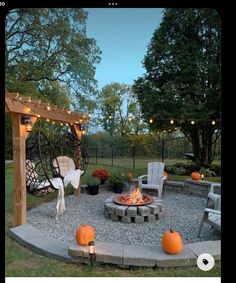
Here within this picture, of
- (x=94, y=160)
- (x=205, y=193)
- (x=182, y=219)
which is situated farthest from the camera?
(x=94, y=160)

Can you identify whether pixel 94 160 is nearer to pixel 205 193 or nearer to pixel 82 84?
pixel 82 84

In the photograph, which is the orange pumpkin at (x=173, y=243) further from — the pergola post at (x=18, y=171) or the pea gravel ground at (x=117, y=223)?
the pergola post at (x=18, y=171)

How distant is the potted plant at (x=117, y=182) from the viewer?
5453mm

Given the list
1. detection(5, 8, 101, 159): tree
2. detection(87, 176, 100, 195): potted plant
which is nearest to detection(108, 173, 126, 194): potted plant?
detection(87, 176, 100, 195): potted plant

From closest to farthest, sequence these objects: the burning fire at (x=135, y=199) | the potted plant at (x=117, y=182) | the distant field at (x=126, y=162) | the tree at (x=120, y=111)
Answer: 1. the burning fire at (x=135, y=199)
2. the potted plant at (x=117, y=182)
3. the distant field at (x=126, y=162)
4. the tree at (x=120, y=111)

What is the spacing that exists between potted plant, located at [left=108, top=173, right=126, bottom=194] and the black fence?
286 cm

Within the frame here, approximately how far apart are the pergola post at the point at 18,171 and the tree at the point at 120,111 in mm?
6528

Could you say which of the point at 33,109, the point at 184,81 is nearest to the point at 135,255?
the point at 33,109

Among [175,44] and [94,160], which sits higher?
[175,44]

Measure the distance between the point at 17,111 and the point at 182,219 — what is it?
282cm

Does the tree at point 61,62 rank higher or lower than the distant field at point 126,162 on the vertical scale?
higher

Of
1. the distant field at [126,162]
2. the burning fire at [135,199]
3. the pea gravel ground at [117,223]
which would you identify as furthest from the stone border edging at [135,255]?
the distant field at [126,162]
